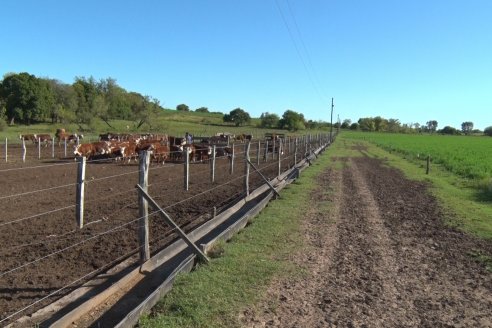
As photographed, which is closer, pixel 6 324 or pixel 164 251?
pixel 6 324

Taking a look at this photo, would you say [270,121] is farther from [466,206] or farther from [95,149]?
[466,206]

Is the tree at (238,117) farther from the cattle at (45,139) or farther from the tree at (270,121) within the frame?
the cattle at (45,139)

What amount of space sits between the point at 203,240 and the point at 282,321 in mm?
3327

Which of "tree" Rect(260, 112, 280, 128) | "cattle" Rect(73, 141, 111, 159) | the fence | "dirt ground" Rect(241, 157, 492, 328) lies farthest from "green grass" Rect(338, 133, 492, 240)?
"tree" Rect(260, 112, 280, 128)

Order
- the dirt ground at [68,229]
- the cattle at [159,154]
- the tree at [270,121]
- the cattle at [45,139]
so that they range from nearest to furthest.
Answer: the dirt ground at [68,229], the cattle at [159,154], the cattle at [45,139], the tree at [270,121]

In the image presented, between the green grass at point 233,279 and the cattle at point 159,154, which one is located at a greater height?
the cattle at point 159,154

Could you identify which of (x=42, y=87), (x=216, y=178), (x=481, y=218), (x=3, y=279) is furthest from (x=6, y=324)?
(x=42, y=87)

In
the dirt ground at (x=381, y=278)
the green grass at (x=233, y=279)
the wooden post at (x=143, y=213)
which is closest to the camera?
the green grass at (x=233, y=279)

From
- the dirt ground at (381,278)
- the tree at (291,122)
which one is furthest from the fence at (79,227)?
the tree at (291,122)

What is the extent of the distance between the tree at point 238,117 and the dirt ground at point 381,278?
131 m

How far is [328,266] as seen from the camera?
6.90 m

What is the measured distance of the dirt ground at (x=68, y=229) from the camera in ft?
19.3

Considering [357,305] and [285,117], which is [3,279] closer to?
[357,305]

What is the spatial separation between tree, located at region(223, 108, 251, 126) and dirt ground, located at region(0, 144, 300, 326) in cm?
12571
